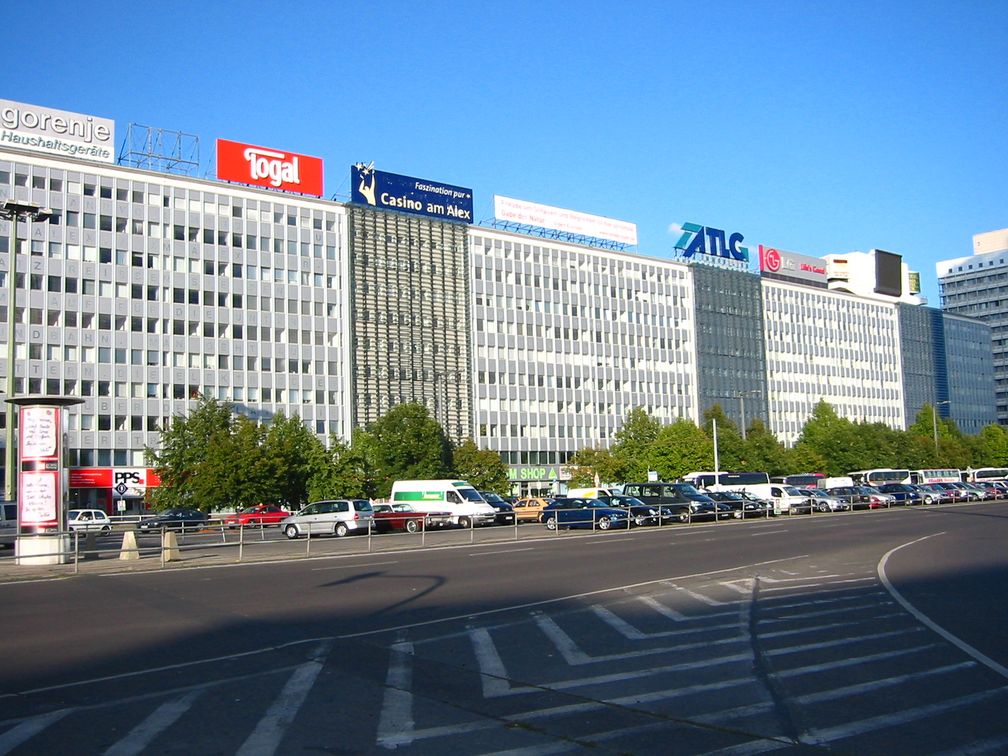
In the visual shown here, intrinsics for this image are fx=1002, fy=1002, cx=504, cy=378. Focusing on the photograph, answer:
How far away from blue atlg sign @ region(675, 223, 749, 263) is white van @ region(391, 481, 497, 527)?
69262mm

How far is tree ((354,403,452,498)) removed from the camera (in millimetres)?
83062

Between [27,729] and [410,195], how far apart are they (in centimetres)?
9211

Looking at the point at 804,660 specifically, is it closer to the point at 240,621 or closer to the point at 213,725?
the point at 213,725

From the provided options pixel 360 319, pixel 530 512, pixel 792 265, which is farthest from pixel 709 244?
pixel 530 512

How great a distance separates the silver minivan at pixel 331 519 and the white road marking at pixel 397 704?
35744 mm

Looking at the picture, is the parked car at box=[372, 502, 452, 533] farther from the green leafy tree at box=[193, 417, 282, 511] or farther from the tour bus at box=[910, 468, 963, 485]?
the tour bus at box=[910, 468, 963, 485]

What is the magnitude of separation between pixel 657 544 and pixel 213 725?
25.4 m

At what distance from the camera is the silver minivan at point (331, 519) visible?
157 feet

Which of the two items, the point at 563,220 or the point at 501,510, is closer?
the point at 501,510

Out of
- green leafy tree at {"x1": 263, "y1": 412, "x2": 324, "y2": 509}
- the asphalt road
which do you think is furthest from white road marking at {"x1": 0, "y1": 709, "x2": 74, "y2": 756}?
green leafy tree at {"x1": 263, "y1": 412, "x2": 324, "y2": 509}

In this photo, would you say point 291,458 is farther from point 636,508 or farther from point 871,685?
point 871,685

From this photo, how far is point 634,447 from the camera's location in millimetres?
93562

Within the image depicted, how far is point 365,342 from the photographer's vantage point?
315 ft

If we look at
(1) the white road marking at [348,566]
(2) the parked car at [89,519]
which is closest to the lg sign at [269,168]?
(2) the parked car at [89,519]
